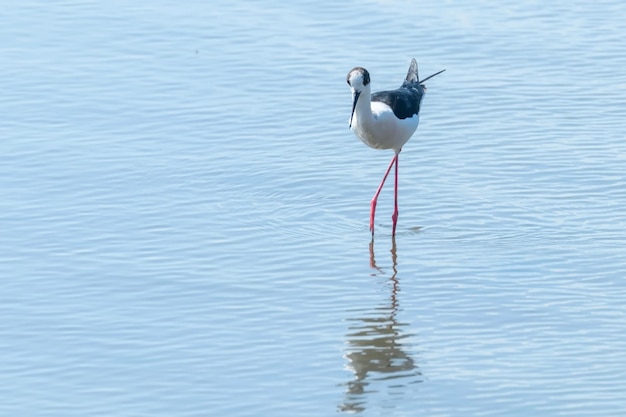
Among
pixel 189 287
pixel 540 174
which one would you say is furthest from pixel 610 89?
pixel 189 287

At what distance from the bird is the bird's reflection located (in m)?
1.65

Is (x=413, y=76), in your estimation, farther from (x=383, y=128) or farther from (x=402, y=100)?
(x=383, y=128)

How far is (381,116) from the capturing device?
34.6ft

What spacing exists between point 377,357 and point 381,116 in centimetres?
292

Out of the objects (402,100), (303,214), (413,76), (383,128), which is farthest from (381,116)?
(413,76)

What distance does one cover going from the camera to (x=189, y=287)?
901 centimetres

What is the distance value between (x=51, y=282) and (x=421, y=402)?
2.83 meters

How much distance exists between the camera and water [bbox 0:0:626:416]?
7.68 meters

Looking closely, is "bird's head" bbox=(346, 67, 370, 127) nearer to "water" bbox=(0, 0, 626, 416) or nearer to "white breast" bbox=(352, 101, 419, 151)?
"white breast" bbox=(352, 101, 419, 151)

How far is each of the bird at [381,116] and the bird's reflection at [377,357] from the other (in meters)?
1.65

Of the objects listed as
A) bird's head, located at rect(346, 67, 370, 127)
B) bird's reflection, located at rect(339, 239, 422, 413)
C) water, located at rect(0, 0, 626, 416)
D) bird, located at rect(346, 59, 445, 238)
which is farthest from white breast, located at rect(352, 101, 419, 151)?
bird's reflection, located at rect(339, 239, 422, 413)

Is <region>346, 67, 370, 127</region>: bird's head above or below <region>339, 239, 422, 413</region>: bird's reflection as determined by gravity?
above

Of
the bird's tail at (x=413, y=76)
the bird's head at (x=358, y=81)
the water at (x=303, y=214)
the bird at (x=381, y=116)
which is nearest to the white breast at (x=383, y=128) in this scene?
the bird at (x=381, y=116)

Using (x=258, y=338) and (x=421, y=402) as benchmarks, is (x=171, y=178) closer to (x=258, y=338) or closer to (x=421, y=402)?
(x=258, y=338)
